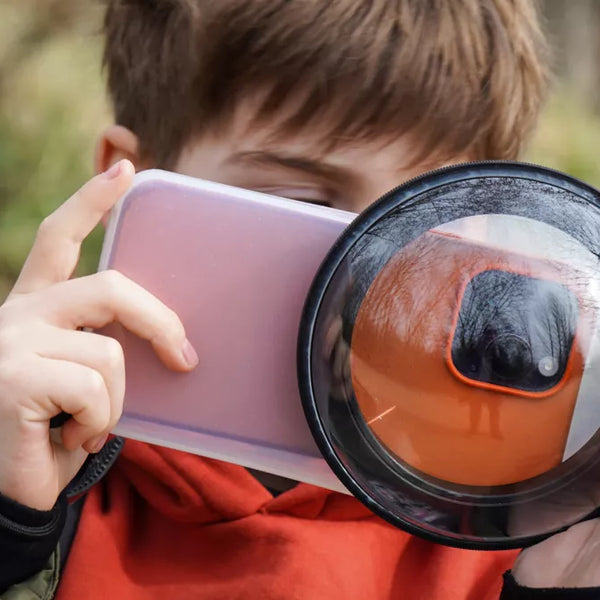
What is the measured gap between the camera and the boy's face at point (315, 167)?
35.2 inches

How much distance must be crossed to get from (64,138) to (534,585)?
1.41m

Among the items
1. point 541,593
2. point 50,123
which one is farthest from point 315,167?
point 50,123

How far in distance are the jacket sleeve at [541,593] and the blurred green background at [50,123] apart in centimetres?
113

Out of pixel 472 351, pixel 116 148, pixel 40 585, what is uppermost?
pixel 472 351

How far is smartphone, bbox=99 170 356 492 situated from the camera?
2.32 ft

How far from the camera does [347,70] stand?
90cm

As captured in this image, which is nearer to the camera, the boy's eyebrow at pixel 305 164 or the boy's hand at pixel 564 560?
the boy's hand at pixel 564 560

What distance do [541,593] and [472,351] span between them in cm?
26

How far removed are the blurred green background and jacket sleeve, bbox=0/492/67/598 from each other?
3.20 feet

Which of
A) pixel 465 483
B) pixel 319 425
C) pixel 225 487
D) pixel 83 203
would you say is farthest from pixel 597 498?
pixel 83 203

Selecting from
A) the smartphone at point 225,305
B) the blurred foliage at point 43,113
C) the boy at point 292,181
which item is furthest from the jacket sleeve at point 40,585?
the blurred foliage at point 43,113

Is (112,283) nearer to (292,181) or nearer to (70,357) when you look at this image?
(70,357)

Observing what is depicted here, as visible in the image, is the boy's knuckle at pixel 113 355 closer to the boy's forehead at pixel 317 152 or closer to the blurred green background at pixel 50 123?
the boy's forehead at pixel 317 152

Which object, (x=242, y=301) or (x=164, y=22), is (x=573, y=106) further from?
(x=242, y=301)
